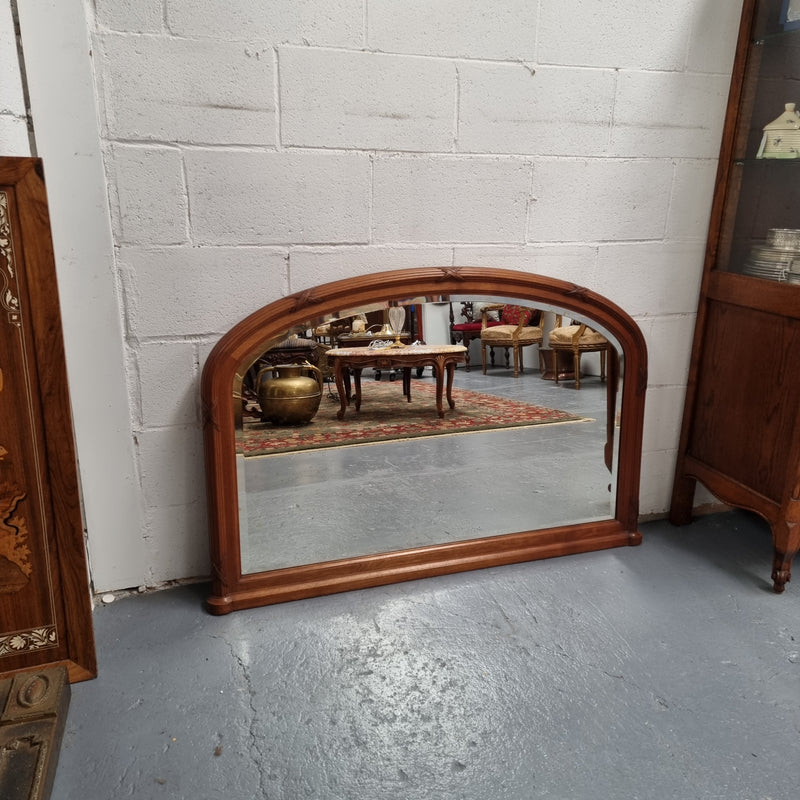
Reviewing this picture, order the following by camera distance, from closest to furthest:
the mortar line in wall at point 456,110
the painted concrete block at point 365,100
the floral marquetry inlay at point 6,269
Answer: the floral marquetry inlay at point 6,269, the painted concrete block at point 365,100, the mortar line in wall at point 456,110

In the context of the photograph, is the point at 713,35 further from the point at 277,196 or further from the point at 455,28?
the point at 277,196

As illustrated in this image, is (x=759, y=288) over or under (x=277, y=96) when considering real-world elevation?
under

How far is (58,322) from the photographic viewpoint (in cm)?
132

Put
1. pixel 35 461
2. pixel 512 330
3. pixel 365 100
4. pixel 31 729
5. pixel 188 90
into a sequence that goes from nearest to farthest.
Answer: pixel 31 729, pixel 35 461, pixel 188 90, pixel 365 100, pixel 512 330

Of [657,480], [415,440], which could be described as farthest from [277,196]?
[657,480]

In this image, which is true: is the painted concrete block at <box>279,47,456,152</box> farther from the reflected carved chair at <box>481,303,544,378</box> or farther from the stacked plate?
the stacked plate

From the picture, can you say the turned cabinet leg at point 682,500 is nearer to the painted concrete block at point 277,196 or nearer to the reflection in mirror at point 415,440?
the reflection in mirror at point 415,440

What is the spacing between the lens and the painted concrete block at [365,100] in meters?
1.58

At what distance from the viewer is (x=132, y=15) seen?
56.8 inches

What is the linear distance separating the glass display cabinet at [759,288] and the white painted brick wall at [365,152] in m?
0.08

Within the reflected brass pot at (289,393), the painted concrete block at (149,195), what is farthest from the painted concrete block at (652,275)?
the painted concrete block at (149,195)

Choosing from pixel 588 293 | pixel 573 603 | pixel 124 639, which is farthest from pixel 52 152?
pixel 573 603

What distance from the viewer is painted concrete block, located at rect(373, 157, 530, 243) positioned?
1.71 m

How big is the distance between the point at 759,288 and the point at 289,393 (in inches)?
54.4
